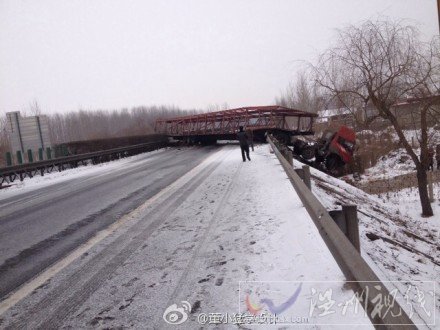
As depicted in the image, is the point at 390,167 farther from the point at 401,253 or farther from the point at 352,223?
the point at 352,223

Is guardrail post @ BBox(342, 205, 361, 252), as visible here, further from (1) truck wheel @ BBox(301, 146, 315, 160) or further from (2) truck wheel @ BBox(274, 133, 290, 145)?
(2) truck wheel @ BBox(274, 133, 290, 145)

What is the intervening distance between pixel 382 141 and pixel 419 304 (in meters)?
25.5

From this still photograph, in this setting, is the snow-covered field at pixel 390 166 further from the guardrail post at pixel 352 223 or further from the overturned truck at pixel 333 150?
the guardrail post at pixel 352 223

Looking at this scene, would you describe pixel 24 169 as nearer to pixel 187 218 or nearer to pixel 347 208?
pixel 187 218

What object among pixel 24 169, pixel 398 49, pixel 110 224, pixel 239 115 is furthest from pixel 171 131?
pixel 110 224

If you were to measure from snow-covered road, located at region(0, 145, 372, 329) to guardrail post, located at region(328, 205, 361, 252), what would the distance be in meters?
0.40

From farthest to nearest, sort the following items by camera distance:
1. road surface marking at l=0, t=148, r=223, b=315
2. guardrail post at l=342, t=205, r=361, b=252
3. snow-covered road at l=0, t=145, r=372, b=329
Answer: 1. road surface marking at l=0, t=148, r=223, b=315
2. guardrail post at l=342, t=205, r=361, b=252
3. snow-covered road at l=0, t=145, r=372, b=329

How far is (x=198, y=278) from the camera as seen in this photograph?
12.5 ft

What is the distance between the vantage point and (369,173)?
24062 millimetres

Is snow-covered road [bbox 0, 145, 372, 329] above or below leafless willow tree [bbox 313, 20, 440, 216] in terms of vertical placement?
below

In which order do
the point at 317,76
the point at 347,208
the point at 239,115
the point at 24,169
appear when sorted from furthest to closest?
the point at 239,115 < the point at 24,169 < the point at 317,76 < the point at 347,208

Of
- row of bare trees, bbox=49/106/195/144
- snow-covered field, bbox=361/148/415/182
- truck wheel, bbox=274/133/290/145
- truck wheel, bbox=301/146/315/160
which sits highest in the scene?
row of bare trees, bbox=49/106/195/144

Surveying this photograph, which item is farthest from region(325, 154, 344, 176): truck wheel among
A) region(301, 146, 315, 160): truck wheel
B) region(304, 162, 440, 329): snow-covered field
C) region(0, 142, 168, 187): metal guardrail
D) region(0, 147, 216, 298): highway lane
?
region(0, 142, 168, 187): metal guardrail

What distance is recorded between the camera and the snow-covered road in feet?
10.1
